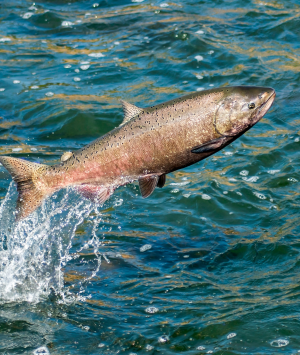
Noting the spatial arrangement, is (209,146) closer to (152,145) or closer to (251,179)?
(152,145)

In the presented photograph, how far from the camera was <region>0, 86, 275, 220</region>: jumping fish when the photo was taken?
14.8 feet

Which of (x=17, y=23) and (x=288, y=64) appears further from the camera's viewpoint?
(x=17, y=23)

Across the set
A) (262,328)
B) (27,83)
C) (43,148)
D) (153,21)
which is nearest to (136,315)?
(262,328)

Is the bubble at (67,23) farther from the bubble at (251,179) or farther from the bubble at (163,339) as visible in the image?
the bubble at (163,339)

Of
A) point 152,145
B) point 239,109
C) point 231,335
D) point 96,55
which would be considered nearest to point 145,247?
point 231,335

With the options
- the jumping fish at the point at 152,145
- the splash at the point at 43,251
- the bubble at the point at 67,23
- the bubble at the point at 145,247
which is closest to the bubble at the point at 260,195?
the bubble at the point at 145,247

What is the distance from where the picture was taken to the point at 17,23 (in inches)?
506

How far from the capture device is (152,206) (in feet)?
23.8

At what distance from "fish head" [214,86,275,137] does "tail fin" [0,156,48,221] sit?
157 cm

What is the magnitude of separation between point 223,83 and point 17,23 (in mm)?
5239

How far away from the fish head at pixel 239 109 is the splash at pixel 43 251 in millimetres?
1534

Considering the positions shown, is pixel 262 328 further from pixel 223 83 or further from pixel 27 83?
pixel 27 83

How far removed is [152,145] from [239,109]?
71 centimetres

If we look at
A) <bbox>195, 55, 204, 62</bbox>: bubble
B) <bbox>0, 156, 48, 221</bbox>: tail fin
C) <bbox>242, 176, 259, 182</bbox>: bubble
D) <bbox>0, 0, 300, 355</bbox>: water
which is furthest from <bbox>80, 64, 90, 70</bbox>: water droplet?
<bbox>0, 156, 48, 221</bbox>: tail fin
